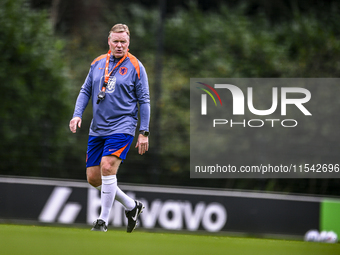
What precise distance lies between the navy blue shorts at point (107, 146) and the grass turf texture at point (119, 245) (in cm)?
106

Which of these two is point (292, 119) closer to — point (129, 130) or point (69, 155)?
point (69, 155)

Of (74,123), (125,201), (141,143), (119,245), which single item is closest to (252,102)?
(119,245)

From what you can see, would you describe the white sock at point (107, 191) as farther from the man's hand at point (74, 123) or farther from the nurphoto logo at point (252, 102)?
the nurphoto logo at point (252, 102)

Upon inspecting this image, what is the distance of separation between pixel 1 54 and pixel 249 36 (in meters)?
5.11

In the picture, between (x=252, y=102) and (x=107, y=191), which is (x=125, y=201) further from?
(x=252, y=102)

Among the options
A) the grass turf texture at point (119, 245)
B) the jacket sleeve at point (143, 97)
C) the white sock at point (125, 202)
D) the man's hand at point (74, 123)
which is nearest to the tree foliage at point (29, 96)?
the grass turf texture at point (119, 245)

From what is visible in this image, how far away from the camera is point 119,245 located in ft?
17.9

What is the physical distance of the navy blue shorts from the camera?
4328 millimetres

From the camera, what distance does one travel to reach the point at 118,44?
4227 millimetres

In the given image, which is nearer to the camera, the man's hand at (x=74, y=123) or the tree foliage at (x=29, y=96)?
the man's hand at (x=74, y=123)

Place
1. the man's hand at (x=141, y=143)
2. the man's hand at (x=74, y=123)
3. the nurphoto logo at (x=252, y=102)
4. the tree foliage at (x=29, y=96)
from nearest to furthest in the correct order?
the man's hand at (x=74, y=123) → the man's hand at (x=141, y=143) → the tree foliage at (x=29, y=96) → the nurphoto logo at (x=252, y=102)

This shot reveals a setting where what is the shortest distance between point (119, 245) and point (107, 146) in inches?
61.7

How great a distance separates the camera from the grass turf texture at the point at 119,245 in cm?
502

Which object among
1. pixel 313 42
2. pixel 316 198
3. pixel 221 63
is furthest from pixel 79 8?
pixel 316 198
